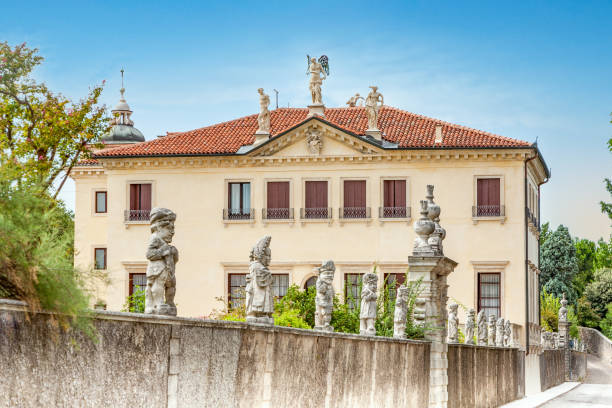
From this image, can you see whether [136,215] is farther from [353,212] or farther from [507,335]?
[507,335]

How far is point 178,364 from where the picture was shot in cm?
914

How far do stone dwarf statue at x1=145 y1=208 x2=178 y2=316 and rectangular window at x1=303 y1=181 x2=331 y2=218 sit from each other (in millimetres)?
36932

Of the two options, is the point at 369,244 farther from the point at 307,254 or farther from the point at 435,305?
the point at 435,305

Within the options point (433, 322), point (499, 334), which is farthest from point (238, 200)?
point (433, 322)

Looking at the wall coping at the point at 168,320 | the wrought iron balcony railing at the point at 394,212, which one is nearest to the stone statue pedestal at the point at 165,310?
the wall coping at the point at 168,320

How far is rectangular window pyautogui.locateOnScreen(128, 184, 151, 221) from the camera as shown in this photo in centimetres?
4769

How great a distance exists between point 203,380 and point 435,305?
10.9m

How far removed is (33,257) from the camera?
21.4ft

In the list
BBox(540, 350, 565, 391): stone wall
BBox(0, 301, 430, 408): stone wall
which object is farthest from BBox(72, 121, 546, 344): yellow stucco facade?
BBox(0, 301, 430, 408): stone wall

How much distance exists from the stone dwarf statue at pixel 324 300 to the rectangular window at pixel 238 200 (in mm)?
31887

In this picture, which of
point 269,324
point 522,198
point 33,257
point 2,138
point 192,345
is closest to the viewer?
point 33,257

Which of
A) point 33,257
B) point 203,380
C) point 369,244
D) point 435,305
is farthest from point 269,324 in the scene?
point 369,244

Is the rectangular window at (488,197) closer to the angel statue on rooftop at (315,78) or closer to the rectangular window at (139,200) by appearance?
the angel statue on rooftop at (315,78)

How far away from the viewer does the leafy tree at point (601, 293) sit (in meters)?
93.4
